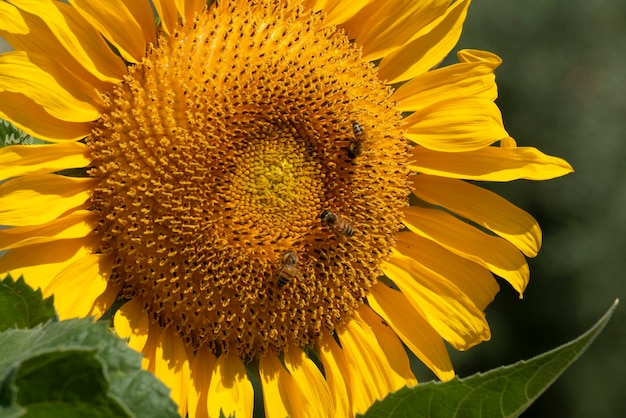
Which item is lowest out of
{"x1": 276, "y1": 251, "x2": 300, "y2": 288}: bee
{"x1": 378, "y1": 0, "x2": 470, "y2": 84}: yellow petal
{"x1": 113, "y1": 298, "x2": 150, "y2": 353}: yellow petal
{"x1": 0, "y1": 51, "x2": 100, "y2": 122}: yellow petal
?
{"x1": 113, "y1": 298, "x2": 150, "y2": 353}: yellow petal

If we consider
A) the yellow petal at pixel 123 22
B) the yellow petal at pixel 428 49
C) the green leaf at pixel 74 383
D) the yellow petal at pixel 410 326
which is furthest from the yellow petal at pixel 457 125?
the green leaf at pixel 74 383

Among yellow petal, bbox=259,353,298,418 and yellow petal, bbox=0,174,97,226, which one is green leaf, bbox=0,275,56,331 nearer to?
yellow petal, bbox=0,174,97,226

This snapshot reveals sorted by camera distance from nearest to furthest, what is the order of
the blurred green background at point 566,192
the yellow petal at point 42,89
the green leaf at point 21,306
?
the green leaf at point 21,306, the yellow petal at point 42,89, the blurred green background at point 566,192

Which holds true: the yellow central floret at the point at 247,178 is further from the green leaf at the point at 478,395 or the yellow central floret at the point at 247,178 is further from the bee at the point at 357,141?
the green leaf at the point at 478,395

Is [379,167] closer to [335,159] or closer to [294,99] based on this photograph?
[335,159]

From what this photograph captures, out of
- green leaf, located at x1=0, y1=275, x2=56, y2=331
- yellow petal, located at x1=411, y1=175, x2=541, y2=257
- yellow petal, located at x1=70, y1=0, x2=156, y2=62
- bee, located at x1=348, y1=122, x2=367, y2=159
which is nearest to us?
green leaf, located at x1=0, y1=275, x2=56, y2=331

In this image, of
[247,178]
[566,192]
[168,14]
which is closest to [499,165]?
[247,178]

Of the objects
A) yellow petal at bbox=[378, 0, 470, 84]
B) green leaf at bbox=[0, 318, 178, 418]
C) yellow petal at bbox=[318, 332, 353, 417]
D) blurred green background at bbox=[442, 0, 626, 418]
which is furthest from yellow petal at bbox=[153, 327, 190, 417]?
blurred green background at bbox=[442, 0, 626, 418]

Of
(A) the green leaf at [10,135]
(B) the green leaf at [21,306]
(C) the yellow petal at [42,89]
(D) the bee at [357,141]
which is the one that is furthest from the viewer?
(D) the bee at [357,141]
